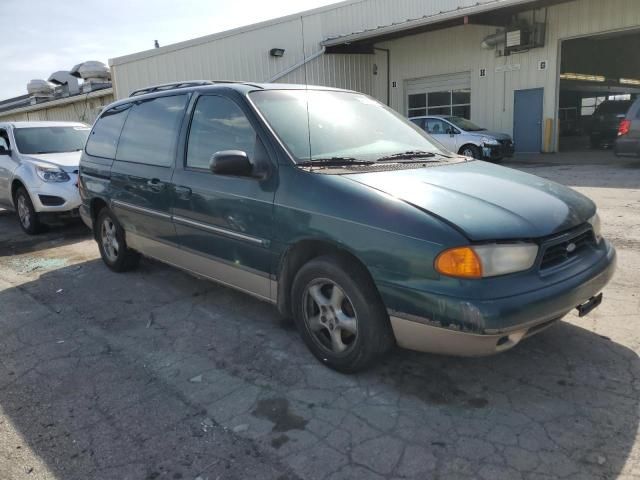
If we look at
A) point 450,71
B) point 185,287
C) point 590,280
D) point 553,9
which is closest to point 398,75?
point 450,71

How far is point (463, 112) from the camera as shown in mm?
20500

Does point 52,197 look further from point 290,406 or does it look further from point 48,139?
point 290,406

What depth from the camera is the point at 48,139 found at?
339 inches

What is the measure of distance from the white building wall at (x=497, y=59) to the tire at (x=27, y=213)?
1606 centimetres

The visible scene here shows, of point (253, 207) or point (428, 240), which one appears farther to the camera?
point (253, 207)

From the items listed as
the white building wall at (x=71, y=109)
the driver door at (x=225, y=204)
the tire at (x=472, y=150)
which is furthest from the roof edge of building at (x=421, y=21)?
the driver door at (x=225, y=204)

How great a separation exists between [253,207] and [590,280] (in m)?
2.10

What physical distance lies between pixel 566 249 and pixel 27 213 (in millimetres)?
7630

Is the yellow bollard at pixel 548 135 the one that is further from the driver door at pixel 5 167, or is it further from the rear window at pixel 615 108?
the driver door at pixel 5 167

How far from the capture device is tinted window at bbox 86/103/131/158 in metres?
5.22

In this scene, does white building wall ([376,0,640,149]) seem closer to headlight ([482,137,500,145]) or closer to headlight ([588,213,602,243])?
headlight ([482,137,500,145])

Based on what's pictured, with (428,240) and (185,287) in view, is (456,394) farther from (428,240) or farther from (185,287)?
(185,287)

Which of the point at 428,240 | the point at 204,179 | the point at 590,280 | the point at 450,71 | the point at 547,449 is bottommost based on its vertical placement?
the point at 547,449

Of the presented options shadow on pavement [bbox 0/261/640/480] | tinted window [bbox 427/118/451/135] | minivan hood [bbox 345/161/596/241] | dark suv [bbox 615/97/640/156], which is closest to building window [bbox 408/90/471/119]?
tinted window [bbox 427/118/451/135]
